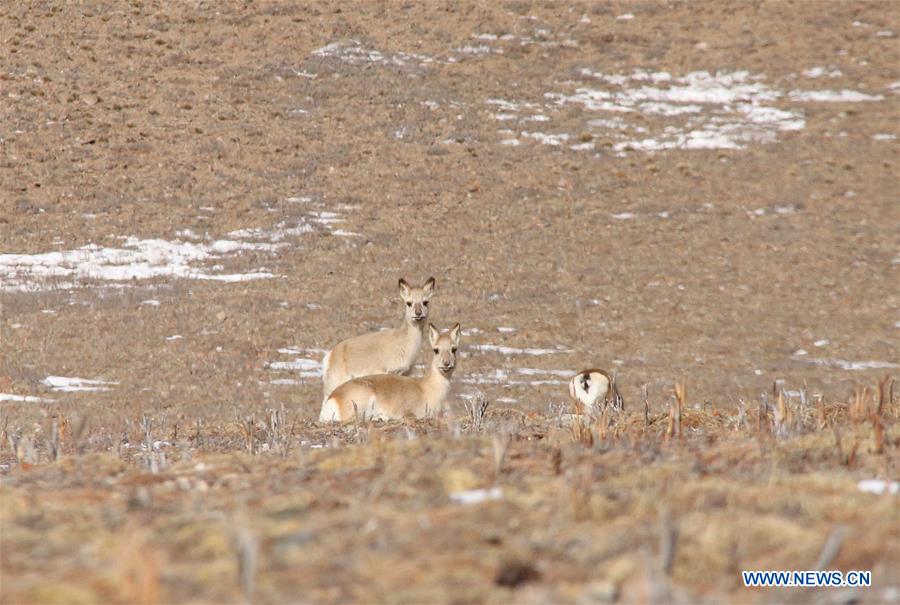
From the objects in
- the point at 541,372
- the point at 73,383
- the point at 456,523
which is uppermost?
the point at 456,523

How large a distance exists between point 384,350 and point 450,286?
6447mm

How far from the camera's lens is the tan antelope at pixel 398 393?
14117 millimetres

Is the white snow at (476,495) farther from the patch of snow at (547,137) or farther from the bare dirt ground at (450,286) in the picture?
the patch of snow at (547,137)

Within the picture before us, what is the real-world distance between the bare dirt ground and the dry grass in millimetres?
25

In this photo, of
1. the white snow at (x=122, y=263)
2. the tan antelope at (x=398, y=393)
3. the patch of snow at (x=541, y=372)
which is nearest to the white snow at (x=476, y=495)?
the tan antelope at (x=398, y=393)

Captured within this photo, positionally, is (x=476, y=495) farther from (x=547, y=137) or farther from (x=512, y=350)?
(x=547, y=137)

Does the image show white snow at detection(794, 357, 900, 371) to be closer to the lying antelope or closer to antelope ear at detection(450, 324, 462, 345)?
the lying antelope

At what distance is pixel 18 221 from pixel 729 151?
1919cm

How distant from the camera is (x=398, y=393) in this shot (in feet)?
48.2

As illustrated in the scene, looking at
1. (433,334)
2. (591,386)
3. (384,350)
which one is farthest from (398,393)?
(384,350)

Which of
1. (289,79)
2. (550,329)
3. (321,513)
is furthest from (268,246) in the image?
(321,513)

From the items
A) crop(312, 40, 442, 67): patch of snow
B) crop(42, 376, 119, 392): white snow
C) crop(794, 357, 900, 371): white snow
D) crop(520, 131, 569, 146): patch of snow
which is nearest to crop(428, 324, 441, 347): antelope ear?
crop(42, 376, 119, 392): white snow

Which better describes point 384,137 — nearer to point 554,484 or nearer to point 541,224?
point 541,224

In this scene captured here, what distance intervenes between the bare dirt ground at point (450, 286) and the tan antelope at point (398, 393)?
1205 millimetres
